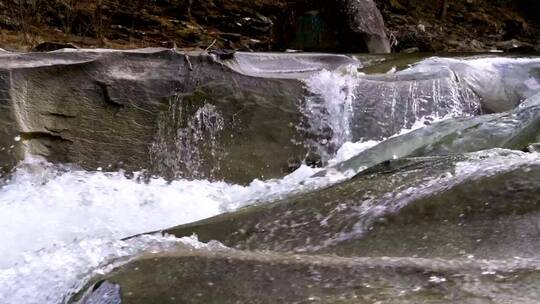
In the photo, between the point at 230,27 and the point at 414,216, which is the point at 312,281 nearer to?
the point at 414,216

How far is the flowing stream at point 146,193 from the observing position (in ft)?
7.45

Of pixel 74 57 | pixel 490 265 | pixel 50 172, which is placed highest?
pixel 74 57

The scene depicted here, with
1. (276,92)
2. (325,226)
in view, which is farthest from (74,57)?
(325,226)

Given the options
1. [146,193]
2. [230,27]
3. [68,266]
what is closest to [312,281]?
[68,266]

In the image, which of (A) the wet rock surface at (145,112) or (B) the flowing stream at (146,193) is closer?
(B) the flowing stream at (146,193)

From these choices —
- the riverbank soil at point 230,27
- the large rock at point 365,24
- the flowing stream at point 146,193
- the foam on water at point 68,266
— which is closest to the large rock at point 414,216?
the flowing stream at point 146,193

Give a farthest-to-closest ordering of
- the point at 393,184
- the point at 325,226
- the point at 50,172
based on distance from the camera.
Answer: the point at 50,172, the point at 393,184, the point at 325,226

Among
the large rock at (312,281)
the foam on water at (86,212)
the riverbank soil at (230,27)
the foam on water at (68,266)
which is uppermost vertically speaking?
the riverbank soil at (230,27)

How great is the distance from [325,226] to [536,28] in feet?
42.2

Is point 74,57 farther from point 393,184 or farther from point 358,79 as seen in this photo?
point 393,184

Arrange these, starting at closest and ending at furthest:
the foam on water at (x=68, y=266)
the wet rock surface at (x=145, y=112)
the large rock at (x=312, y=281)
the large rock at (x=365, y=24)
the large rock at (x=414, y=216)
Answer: the large rock at (x=312, y=281), the large rock at (x=414, y=216), the foam on water at (x=68, y=266), the wet rock surface at (x=145, y=112), the large rock at (x=365, y=24)

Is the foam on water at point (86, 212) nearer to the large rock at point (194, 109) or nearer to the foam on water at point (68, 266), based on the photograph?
the foam on water at point (68, 266)

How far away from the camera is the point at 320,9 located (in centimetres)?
810

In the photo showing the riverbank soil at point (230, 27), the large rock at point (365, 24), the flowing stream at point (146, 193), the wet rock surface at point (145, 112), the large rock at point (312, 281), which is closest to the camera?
the large rock at point (312, 281)
